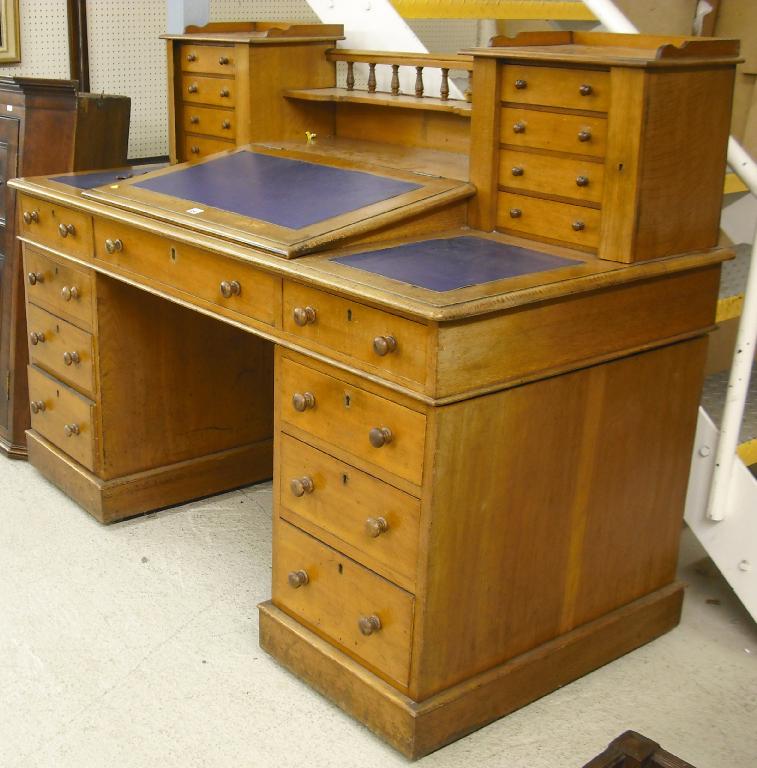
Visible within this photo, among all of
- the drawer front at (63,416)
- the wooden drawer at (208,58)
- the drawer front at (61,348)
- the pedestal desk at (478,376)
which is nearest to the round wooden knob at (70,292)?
the drawer front at (61,348)

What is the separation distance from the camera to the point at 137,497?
12.2 feet

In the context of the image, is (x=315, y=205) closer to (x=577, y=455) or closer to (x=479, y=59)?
(x=479, y=59)

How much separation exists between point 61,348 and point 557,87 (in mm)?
2007

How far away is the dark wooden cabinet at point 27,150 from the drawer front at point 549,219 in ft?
5.99

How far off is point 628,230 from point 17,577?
2.09 meters

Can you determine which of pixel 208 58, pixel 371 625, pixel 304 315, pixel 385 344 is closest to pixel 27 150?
pixel 208 58

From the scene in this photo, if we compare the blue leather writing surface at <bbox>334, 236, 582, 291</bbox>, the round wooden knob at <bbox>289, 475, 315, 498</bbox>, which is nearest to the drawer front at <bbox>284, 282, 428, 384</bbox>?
the blue leather writing surface at <bbox>334, 236, 582, 291</bbox>

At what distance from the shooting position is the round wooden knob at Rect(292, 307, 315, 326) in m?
2.51

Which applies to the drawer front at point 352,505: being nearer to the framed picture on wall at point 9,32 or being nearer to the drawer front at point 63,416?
the drawer front at point 63,416

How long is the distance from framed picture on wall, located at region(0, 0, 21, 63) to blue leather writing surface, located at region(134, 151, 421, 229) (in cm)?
160

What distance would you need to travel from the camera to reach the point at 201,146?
3902mm

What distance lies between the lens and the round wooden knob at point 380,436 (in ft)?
7.80

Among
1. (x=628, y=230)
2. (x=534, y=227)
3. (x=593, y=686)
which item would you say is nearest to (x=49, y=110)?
(x=534, y=227)

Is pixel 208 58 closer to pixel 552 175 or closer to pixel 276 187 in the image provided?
pixel 276 187
